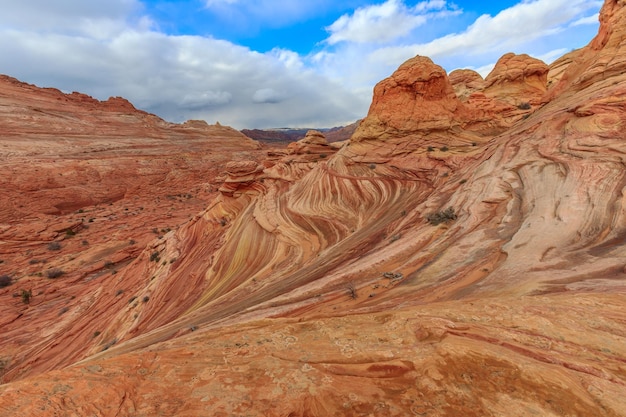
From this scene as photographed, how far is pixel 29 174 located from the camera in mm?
38438

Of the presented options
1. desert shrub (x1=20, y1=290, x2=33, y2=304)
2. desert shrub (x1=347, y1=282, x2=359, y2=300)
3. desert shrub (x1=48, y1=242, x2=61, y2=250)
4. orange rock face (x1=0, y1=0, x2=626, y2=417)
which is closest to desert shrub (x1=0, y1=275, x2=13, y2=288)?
orange rock face (x1=0, y1=0, x2=626, y2=417)

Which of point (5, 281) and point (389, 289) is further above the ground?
point (389, 289)

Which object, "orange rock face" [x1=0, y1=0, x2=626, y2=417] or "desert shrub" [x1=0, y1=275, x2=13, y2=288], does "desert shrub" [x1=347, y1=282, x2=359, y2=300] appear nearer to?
"orange rock face" [x1=0, y1=0, x2=626, y2=417]

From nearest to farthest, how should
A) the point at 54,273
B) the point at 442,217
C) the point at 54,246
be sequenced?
the point at 442,217 < the point at 54,273 < the point at 54,246

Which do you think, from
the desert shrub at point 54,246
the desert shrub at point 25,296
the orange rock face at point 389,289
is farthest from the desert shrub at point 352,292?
the desert shrub at point 54,246

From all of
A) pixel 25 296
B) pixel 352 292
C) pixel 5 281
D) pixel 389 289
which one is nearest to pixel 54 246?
pixel 5 281

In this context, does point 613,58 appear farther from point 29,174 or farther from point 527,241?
point 29,174

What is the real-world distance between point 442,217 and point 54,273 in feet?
83.5

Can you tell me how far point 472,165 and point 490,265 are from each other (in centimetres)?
928

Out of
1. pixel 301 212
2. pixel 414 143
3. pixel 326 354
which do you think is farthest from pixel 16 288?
pixel 414 143

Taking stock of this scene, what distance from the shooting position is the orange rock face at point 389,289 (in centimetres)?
340

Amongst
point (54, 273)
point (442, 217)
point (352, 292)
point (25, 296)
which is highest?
point (442, 217)

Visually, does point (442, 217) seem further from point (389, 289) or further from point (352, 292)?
point (352, 292)

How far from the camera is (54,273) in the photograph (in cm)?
2052
